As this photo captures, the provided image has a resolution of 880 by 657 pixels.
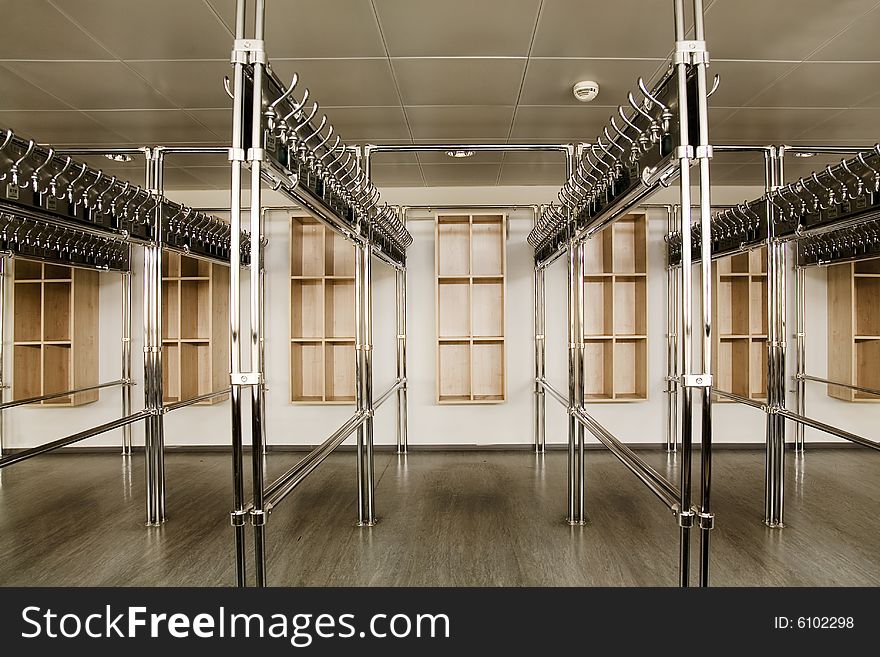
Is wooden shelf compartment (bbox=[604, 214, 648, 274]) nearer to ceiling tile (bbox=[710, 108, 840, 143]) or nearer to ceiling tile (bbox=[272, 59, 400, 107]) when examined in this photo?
ceiling tile (bbox=[710, 108, 840, 143])

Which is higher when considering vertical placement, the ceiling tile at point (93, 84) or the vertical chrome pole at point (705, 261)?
the ceiling tile at point (93, 84)

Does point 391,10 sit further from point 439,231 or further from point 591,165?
point 439,231

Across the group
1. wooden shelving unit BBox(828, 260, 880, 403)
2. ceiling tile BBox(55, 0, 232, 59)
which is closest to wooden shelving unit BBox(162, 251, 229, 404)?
ceiling tile BBox(55, 0, 232, 59)

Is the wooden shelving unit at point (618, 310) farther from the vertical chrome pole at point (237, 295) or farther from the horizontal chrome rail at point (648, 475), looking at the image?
the vertical chrome pole at point (237, 295)

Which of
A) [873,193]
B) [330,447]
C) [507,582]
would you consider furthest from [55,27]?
[873,193]

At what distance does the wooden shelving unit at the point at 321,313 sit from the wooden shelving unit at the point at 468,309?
32.6 inches

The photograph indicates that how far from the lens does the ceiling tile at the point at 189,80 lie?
2.67 meters

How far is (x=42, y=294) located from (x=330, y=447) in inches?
152

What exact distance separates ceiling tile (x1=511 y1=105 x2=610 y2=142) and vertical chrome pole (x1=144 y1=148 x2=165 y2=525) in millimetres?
2110

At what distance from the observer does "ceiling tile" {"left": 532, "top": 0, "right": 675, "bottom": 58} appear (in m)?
2.21

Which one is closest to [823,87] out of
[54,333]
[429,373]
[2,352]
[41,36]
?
[429,373]

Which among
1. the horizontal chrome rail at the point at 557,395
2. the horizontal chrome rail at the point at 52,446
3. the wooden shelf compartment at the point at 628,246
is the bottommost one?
the horizontal chrome rail at the point at 52,446

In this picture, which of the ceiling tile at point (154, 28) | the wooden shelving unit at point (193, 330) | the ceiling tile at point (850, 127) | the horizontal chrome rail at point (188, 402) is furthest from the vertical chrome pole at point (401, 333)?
the ceiling tile at point (850, 127)

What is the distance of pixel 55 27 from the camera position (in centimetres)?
233
